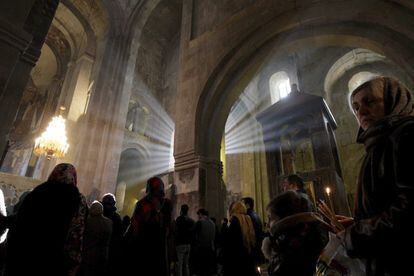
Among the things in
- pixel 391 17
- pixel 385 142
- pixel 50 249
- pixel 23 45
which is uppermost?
pixel 391 17

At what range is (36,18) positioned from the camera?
3.10m

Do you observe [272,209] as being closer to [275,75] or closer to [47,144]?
[47,144]

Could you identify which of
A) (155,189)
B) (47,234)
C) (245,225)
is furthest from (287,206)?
(245,225)

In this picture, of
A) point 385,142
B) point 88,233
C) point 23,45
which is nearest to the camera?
point 385,142

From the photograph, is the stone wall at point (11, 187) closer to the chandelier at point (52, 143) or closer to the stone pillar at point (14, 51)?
the chandelier at point (52, 143)

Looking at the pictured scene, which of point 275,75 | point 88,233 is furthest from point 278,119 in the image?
point 88,233

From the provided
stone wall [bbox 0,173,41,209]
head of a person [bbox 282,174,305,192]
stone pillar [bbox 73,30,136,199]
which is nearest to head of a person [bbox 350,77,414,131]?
head of a person [bbox 282,174,305,192]

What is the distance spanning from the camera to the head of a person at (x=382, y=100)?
1184 millimetres

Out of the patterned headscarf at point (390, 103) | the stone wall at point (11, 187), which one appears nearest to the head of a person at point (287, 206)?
the patterned headscarf at point (390, 103)

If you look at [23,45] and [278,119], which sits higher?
[278,119]

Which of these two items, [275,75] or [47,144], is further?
[275,75]

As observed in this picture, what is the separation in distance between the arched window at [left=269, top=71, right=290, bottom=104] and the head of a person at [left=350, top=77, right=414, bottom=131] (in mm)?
12168

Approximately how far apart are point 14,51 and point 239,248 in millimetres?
3656

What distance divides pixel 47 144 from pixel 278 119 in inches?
329
